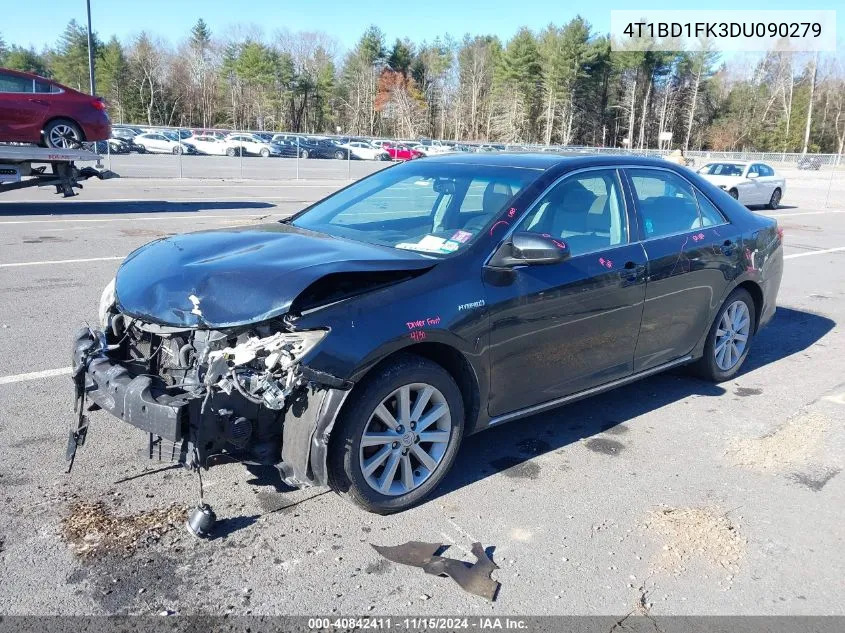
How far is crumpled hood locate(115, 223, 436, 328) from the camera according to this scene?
3.23m

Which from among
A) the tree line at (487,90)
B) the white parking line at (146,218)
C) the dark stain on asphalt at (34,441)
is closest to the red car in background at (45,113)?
the white parking line at (146,218)

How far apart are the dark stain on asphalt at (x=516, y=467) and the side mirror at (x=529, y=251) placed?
1152mm

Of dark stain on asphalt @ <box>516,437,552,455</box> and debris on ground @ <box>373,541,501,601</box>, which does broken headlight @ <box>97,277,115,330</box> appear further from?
dark stain on asphalt @ <box>516,437,552,455</box>

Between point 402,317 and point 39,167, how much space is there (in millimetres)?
13026

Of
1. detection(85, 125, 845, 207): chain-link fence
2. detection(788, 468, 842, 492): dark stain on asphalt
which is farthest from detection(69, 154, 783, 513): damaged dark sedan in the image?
detection(85, 125, 845, 207): chain-link fence

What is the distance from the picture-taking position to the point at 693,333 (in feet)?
17.0

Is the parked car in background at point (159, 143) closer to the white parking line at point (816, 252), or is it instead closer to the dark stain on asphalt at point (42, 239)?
the dark stain on asphalt at point (42, 239)

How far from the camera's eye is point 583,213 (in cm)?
443

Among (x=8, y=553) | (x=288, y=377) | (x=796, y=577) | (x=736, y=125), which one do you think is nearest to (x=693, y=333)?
(x=796, y=577)

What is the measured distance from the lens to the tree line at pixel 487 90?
8088cm

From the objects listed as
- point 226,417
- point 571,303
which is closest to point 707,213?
point 571,303

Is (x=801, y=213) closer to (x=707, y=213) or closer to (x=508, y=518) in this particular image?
(x=707, y=213)

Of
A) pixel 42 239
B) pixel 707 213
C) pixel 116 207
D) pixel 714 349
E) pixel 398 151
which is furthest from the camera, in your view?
pixel 398 151

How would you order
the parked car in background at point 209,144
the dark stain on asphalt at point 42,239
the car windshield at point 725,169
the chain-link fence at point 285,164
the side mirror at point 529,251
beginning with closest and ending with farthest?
the side mirror at point 529,251, the dark stain on asphalt at point 42,239, the car windshield at point 725,169, the chain-link fence at point 285,164, the parked car in background at point 209,144
